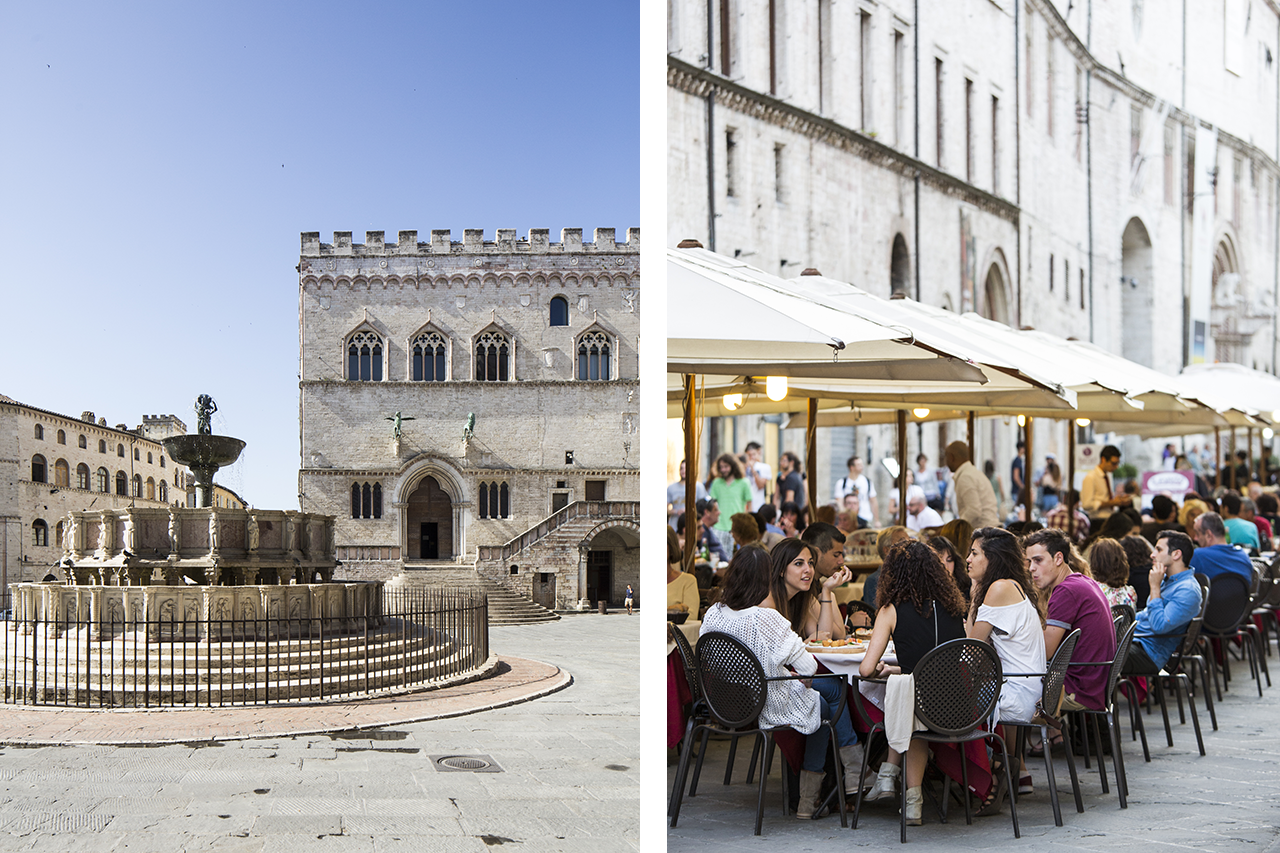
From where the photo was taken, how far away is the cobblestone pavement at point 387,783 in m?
5.05

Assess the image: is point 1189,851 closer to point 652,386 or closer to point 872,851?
point 872,851

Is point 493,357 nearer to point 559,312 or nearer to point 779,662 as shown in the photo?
point 559,312

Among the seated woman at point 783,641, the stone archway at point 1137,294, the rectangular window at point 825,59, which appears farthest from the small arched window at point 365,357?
the stone archway at point 1137,294

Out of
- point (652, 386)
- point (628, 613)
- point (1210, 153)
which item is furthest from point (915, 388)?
point (1210, 153)

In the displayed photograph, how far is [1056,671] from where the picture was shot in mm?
5547

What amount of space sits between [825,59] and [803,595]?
671 inches

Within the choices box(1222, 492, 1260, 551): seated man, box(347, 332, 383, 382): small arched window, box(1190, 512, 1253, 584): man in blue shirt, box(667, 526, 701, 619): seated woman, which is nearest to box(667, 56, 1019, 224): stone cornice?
box(1222, 492, 1260, 551): seated man

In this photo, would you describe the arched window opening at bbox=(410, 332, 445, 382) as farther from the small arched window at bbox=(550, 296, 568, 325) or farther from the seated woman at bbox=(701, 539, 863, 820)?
the seated woman at bbox=(701, 539, 863, 820)

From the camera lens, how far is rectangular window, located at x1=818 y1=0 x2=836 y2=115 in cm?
2106

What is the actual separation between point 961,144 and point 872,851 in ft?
72.2

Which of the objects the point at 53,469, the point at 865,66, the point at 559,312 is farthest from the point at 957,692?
the point at 865,66

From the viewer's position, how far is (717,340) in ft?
17.0

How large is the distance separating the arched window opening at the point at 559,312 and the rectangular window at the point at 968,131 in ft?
69.3

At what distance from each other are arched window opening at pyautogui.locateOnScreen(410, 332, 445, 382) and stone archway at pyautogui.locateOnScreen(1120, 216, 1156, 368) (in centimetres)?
3086
